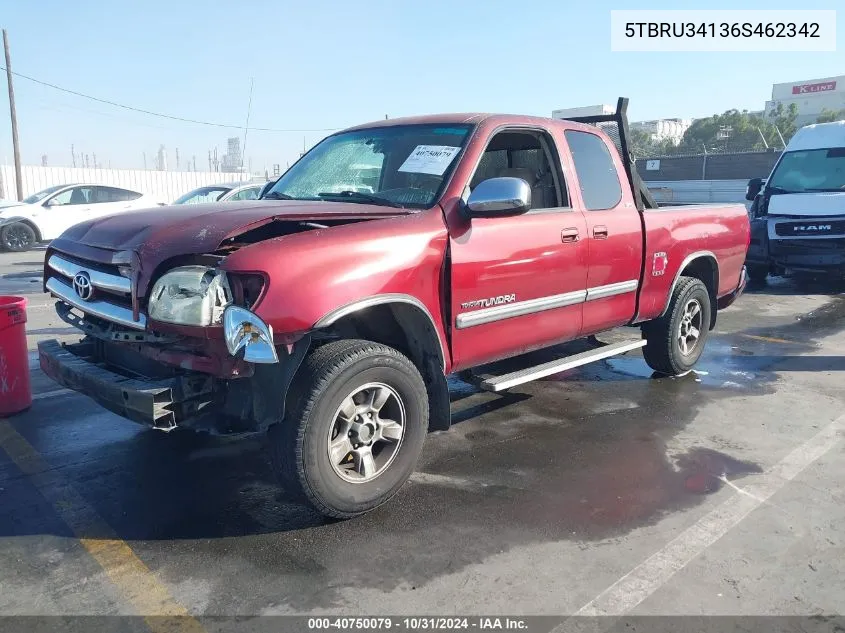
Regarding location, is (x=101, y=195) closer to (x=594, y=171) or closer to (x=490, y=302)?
(x=594, y=171)

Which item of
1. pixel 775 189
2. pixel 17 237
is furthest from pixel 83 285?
pixel 17 237

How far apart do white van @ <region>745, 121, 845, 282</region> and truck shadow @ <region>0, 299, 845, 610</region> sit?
19.4 ft

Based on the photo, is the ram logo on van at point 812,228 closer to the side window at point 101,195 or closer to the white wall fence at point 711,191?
the white wall fence at point 711,191

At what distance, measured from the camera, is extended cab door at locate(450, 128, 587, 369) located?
3867 mm

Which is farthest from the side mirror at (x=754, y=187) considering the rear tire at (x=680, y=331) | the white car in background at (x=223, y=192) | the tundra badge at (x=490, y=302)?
the tundra badge at (x=490, y=302)

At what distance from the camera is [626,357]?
22.5ft

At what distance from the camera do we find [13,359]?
185 inches

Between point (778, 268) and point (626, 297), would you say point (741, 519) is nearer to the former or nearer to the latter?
point (626, 297)

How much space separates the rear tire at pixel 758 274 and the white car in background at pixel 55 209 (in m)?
13.1

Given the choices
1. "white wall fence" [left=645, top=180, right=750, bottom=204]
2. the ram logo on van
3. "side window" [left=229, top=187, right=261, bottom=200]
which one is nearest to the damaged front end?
the ram logo on van

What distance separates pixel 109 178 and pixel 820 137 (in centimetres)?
2882

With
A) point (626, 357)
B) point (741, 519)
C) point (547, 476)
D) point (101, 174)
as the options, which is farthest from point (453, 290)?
point (101, 174)

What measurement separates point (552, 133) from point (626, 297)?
1342 millimetres

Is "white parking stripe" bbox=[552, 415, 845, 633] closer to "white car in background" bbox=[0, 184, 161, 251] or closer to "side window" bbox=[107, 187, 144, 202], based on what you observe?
"white car in background" bbox=[0, 184, 161, 251]
